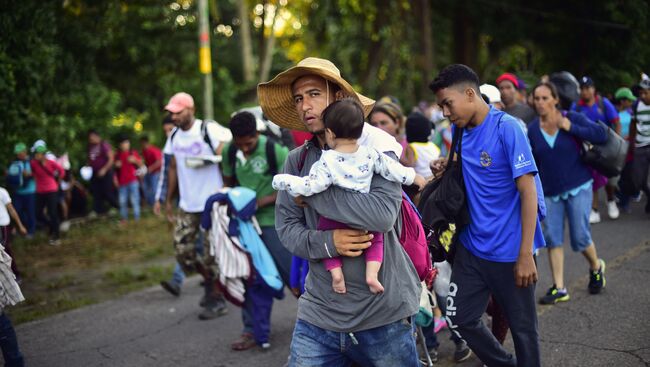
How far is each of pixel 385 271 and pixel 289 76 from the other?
3.71 ft

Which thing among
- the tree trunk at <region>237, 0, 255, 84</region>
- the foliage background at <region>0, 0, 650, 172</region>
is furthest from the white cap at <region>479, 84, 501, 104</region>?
the tree trunk at <region>237, 0, 255, 84</region>

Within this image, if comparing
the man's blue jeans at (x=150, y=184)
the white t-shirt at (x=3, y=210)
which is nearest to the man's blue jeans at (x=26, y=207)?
the man's blue jeans at (x=150, y=184)

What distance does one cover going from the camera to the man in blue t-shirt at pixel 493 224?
3619 mm

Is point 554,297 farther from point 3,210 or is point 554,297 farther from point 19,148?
point 19,148

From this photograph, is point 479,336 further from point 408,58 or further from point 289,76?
point 408,58

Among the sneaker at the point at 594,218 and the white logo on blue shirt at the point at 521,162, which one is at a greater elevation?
the white logo on blue shirt at the point at 521,162

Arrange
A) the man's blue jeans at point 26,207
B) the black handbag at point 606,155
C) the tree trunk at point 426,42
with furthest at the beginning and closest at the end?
the tree trunk at point 426,42
the man's blue jeans at point 26,207
the black handbag at point 606,155

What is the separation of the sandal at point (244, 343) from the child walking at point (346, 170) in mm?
2996

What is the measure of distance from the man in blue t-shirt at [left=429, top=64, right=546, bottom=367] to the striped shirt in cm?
615

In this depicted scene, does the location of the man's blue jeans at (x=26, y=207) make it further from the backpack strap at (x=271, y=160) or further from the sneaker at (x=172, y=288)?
the backpack strap at (x=271, y=160)

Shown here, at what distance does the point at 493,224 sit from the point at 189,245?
12.4 ft

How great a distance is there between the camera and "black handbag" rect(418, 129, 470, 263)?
387 cm

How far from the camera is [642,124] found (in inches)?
359

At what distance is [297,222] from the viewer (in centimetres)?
308
